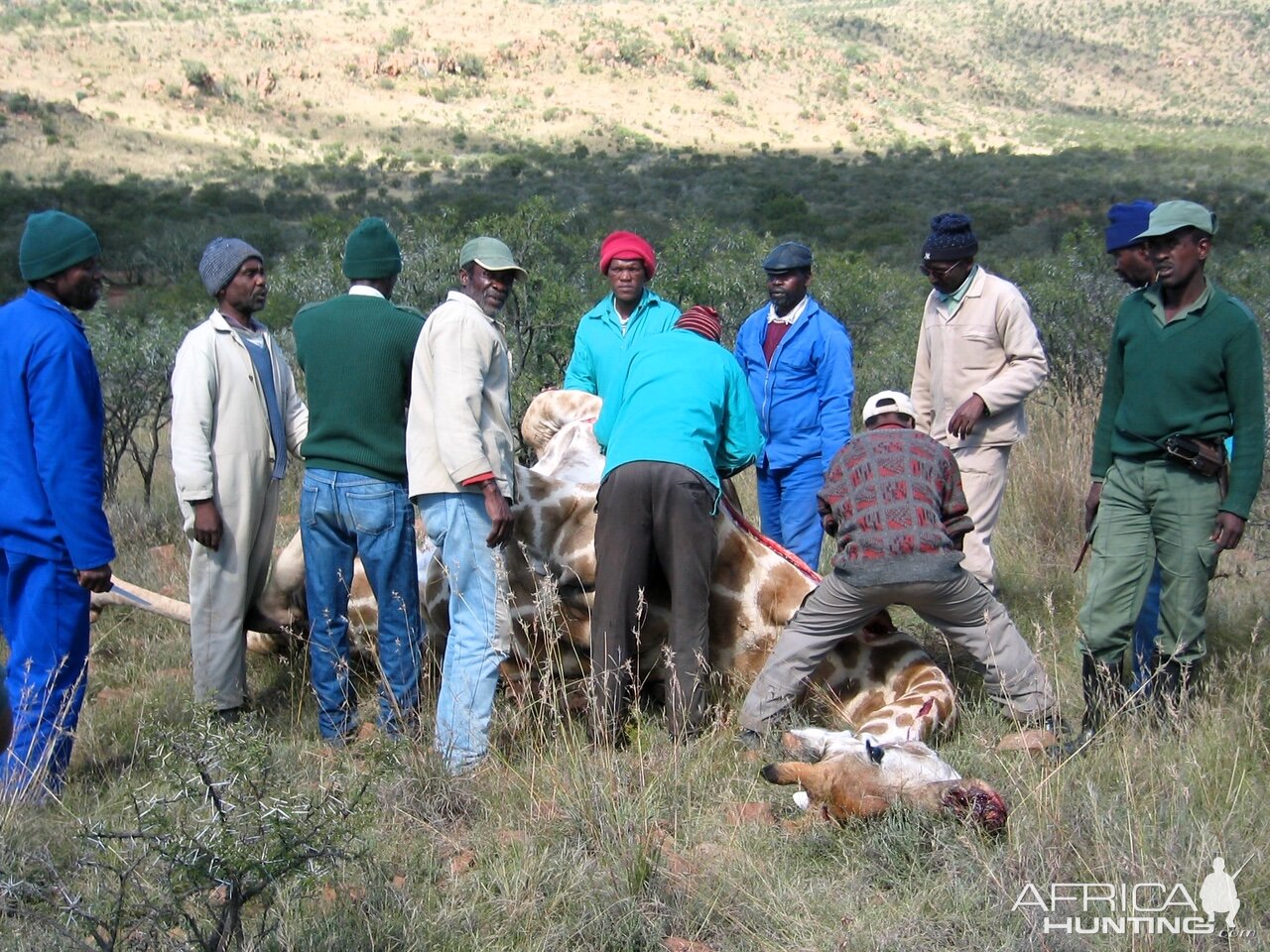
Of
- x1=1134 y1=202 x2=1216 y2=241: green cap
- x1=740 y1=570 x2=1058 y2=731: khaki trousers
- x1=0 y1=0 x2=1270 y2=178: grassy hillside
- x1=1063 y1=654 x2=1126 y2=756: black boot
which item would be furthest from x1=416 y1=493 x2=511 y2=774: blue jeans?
x1=0 y1=0 x2=1270 y2=178: grassy hillside

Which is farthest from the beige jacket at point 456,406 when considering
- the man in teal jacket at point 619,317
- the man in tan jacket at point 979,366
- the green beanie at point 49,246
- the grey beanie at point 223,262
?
the man in tan jacket at point 979,366

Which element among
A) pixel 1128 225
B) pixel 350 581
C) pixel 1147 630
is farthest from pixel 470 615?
pixel 1128 225

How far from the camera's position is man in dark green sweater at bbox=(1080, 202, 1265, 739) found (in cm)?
429

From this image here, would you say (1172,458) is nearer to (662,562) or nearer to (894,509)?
(894,509)

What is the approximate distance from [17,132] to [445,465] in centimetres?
4315

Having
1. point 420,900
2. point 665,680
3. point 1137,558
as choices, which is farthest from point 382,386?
point 1137,558

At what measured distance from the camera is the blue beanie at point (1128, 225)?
190 inches

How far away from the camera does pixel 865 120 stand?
64.7 metres

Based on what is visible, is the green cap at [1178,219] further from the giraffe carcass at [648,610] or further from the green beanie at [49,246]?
the green beanie at [49,246]

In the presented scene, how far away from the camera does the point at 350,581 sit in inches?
187

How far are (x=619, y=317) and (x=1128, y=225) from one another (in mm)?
2314

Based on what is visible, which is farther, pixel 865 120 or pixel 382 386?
pixel 865 120

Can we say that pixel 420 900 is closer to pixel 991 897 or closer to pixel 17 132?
pixel 991 897

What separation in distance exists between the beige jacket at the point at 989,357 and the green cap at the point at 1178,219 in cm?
124
